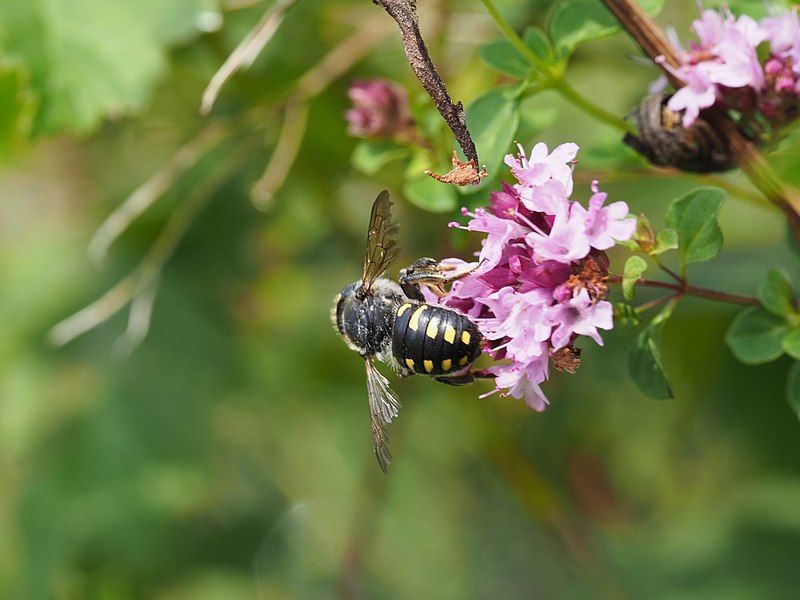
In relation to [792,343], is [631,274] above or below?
above

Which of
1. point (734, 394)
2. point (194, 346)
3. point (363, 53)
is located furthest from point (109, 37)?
point (734, 394)

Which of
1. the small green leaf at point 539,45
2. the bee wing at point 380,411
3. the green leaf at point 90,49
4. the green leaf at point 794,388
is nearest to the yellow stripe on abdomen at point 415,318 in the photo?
the bee wing at point 380,411

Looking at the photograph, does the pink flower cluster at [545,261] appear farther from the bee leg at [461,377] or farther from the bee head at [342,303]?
the bee head at [342,303]

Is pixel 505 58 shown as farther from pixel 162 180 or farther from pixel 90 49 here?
pixel 90 49

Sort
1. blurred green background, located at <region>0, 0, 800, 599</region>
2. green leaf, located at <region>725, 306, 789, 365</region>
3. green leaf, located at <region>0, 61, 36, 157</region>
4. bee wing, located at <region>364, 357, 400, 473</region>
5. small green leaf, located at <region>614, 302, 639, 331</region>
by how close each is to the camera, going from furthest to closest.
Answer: blurred green background, located at <region>0, 0, 800, 599</region> → green leaf, located at <region>0, 61, 36, 157</region> → bee wing, located at <region>364, 357, 400, 473</region> → green leaf, located at <region>725, 306, 789, 365</region> → small green leaf, located at <region>614, 302, 639, 331</region>

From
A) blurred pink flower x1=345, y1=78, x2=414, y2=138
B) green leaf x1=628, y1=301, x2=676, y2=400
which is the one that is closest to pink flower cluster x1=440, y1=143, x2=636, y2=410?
green leaf x1=628, y1=301, x2=676, y2=400

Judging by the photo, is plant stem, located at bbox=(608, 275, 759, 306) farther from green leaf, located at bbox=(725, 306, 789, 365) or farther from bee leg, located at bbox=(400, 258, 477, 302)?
bee leg, located at bbox=(400, 258, 477, 302)

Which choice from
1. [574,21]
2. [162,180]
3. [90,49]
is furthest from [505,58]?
[90,49]
